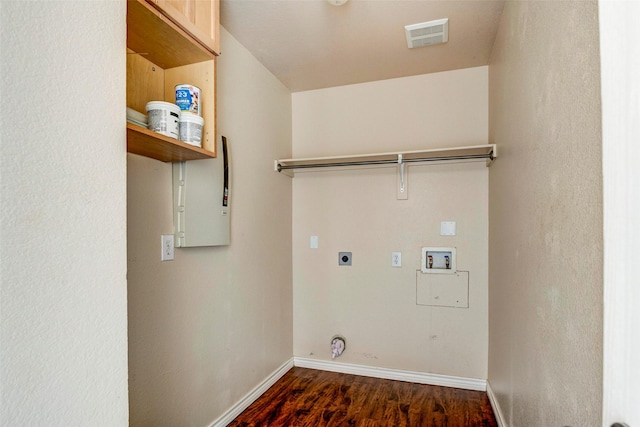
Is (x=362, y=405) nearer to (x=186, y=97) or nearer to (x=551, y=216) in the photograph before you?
(x=551, y=216)

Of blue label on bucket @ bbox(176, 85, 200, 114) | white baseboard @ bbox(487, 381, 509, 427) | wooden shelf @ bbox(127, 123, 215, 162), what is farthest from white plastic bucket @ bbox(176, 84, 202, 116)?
white baseboard @ bbox(487, 381, 509, 427)

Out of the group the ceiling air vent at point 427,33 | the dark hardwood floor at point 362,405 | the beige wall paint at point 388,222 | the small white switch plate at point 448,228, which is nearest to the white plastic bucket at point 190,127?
the ceiling air vent at point 427,33

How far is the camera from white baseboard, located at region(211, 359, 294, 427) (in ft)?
6.82

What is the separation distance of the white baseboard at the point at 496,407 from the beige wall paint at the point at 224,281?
1.58 m

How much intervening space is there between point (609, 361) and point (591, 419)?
391 mm

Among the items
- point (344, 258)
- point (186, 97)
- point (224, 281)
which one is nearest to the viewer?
point (186, 97)

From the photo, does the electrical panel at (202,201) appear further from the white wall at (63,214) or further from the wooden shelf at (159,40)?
the white wall at (63,214)

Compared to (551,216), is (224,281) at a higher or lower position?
lower

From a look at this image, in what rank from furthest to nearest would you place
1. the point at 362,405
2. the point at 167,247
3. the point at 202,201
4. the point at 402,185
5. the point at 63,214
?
1. the point at 402,185
2. the point at 362,405
3. the point at 202,201
4. the point at 167,247
5. the point at 63,214

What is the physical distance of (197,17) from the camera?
1.45m

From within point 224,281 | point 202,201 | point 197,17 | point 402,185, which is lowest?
point 224,281

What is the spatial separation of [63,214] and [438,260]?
2.48 meters

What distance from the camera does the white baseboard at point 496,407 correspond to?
1.94 m

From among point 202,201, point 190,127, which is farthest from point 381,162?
point 190,127
